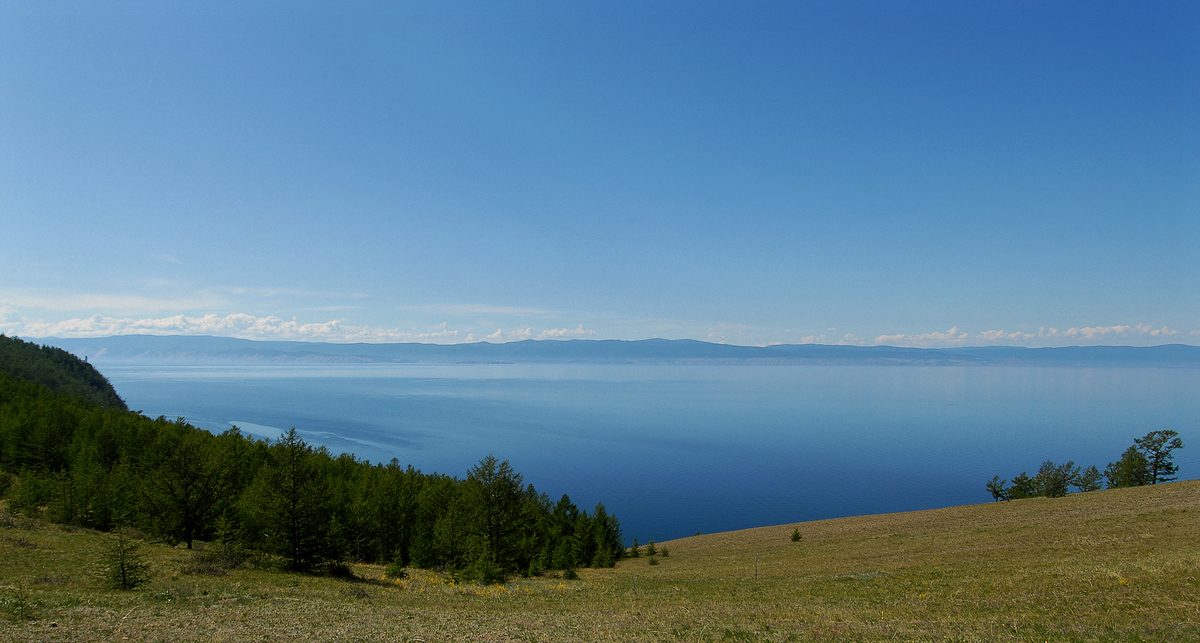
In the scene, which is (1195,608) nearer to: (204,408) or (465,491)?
(465,491)

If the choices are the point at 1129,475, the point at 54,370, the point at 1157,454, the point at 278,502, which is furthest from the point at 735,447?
the point at 54,370

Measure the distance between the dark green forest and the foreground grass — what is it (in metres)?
3.30

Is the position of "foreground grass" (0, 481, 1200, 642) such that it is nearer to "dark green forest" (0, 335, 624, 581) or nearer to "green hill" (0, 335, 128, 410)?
"dark green forest" (0, 335, 624, 581)

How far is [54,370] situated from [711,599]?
137196 millimetres

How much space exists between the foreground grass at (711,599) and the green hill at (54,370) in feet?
288

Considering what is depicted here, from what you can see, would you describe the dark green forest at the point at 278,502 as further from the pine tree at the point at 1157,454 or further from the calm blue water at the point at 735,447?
the pine tree at the point at 1157,454

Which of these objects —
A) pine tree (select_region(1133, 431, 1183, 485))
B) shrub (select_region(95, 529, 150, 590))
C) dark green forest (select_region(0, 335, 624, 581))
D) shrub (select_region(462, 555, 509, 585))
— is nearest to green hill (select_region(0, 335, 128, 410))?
dark green forest (select_region(0, 335, 624, 581))

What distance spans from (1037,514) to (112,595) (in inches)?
2208

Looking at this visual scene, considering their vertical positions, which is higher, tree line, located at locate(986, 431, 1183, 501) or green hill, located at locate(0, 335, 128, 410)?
green hill, located at locate(0, 335, 128, 410)

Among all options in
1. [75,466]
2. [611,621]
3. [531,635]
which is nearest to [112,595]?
[531,635]

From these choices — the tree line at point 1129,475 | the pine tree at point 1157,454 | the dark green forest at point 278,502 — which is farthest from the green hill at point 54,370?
the pine tree at point 1157,454

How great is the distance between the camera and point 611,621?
16.6 meters

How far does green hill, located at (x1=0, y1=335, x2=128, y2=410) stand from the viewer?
90.1 meters

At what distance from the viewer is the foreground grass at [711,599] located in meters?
13.9
